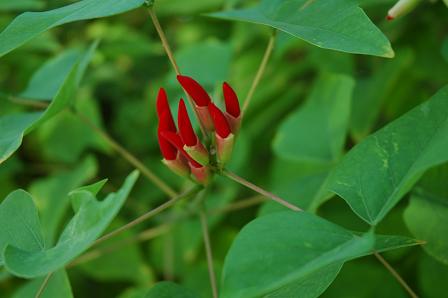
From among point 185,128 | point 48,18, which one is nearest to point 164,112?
point 185,128

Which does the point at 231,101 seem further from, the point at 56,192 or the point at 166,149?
the point at 56,192

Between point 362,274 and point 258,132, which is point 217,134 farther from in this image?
point 258,132

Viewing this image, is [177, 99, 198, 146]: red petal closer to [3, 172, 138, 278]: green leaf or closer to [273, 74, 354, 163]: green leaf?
[3, 172, 138, 278]: green leaf

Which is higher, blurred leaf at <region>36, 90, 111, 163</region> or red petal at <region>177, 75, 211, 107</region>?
red petal at <region>177, 75, 211, 107</region>

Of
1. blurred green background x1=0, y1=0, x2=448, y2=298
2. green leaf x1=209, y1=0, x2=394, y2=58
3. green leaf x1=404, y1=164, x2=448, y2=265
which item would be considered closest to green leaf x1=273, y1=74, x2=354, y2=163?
blurred green background x1=0, y1=0, x2=448, y2=298

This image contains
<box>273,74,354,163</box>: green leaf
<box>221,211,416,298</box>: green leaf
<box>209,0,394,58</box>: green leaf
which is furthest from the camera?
<box>273,74,354,163</box>: green leaf

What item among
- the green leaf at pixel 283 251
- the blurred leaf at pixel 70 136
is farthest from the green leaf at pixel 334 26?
the blurred leaf at pixel 70 136
